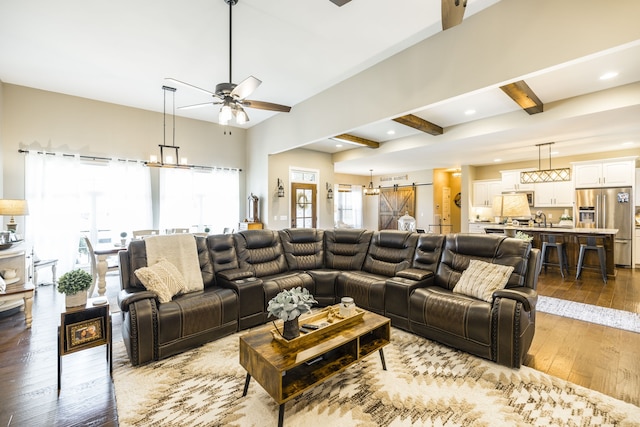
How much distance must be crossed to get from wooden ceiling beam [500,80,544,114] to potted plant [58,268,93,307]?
4795 millimetres

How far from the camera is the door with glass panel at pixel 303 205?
7.25 metres

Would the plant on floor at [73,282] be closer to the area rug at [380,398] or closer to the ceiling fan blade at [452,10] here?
the area rug at [380,398]

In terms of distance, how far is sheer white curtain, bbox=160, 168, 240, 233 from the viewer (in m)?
6.09

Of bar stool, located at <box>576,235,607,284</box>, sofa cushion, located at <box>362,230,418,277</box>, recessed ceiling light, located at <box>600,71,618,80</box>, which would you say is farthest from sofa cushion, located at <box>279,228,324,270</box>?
bar stool, located at <box>576,235,607,284</box>

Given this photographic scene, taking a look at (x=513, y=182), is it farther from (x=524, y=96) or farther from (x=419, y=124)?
(x=524, y=96)

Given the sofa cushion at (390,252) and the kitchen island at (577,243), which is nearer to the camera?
the sofa cushion at (390,252)

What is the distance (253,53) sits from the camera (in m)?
3.67

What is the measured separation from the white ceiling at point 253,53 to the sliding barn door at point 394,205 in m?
4.90

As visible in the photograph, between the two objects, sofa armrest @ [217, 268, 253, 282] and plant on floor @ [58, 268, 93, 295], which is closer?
plant on floor @ [58, 268, 93, 295]

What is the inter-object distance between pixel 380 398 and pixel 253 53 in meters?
4.02

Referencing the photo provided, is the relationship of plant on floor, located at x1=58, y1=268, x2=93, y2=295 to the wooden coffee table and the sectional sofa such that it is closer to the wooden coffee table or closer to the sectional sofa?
the sectional sofa

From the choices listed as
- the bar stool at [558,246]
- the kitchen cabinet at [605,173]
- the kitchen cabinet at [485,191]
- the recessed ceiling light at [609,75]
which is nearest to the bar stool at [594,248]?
the bar stool at [558,246]

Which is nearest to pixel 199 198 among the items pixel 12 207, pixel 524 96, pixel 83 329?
pixel 12 207

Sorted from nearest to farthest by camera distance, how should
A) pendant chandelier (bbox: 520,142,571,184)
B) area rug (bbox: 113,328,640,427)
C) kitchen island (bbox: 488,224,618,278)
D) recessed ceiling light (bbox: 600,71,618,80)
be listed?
area rug (bbox: 113,328,640,427), recessed ceiling light (bbox: 600,71,618,80), kitchen island (bbox: 488,224,618,278), pendant chandelier (bbox: 520,142,571,184)
